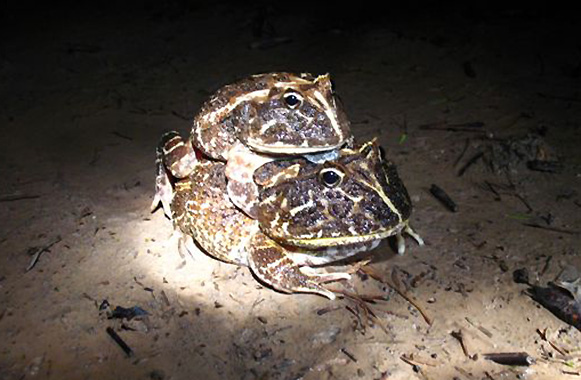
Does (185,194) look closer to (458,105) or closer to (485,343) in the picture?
(485,343)

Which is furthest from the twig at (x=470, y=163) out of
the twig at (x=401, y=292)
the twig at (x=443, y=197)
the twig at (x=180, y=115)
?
the twig at (x=180, y=115)

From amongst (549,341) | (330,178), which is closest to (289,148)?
(330,178)

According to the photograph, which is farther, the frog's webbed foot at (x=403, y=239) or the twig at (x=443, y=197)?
the twig at (x=443, y=197)

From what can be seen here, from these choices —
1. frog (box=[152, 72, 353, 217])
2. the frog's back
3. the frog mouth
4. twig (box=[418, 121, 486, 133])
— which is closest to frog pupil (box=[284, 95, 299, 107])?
frog (box=[152, 72, 353, 217])

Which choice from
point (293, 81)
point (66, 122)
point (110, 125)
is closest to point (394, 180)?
point (293, 81)

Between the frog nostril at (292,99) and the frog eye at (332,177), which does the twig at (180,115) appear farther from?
the frog eye at (332,177)

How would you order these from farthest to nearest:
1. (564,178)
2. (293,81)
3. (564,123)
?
(564,123)
(564,178)
(293,81)
